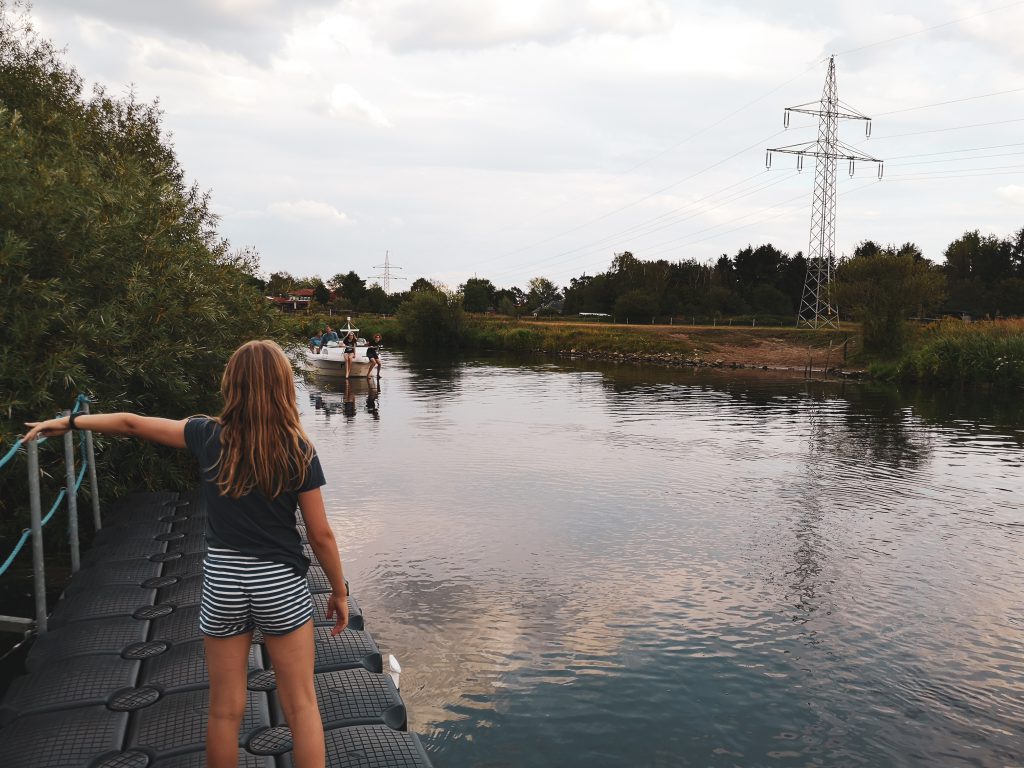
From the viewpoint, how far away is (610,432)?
20.6 metres

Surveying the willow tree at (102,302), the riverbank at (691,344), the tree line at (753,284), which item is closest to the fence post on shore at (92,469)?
the willow tree at (102,302)

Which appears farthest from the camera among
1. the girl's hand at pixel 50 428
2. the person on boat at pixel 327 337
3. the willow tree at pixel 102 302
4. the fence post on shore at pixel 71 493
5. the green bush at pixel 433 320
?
the green bush at pixel 433 320

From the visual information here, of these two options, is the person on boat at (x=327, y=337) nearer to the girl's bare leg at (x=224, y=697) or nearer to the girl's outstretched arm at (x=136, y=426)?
the girl's outstretched arm at (x=136, y=426)

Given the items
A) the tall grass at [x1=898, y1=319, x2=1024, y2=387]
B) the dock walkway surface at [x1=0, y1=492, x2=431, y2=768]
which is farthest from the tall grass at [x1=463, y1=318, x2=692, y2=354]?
the dock walkway surface at [x1=0, y1=492, x2=431, y2=768]

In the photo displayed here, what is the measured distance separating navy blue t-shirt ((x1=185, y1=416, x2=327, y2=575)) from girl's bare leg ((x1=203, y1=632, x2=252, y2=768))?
1.42 feet

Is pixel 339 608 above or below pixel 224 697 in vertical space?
above

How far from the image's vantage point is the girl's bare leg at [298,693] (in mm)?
3430

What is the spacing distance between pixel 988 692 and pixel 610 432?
46.6ft

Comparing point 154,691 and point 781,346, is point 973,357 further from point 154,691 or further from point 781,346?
point 154,691

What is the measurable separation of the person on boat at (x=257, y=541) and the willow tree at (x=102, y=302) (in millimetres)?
4403

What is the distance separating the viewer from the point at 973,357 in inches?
1332

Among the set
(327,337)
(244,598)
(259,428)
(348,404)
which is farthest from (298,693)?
(327,337)

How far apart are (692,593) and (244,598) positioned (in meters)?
6.51

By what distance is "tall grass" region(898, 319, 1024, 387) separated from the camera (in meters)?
32.9
